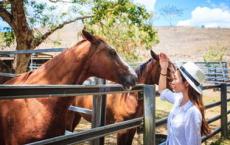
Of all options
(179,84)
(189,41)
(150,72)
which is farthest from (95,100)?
(189,41)

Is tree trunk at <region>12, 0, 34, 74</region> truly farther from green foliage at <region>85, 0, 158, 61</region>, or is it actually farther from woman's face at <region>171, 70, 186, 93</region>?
woman's face at <region>171, 70, 186, 93</region>

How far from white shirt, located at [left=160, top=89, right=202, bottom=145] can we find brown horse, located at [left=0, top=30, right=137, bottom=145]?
2.98ft

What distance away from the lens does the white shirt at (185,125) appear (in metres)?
2.46

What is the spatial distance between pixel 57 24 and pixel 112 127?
1187cm

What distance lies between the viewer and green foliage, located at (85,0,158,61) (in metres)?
11.9

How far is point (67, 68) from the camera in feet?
11.6

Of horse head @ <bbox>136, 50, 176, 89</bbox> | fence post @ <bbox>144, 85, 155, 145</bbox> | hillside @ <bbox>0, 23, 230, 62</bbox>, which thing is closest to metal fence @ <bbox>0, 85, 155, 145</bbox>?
fence post @ <bbox>144, 85, 155, 145</bbox>

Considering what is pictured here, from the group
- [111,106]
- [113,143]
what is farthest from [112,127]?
[113,143]

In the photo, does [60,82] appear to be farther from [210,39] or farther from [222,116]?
[210,39]

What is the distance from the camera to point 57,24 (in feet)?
46.8

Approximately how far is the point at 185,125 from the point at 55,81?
148 cm

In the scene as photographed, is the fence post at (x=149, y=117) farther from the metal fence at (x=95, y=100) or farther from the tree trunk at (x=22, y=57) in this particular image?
the tree trunk at (x=22, y=57)

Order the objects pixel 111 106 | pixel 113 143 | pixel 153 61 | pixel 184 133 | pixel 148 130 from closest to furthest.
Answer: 1. pixel 184 133
2. pixel 148 130
3. pixel 111 106
4. pixel 153 61
5. pixel 113 143

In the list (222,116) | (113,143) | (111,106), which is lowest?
(113,143)
